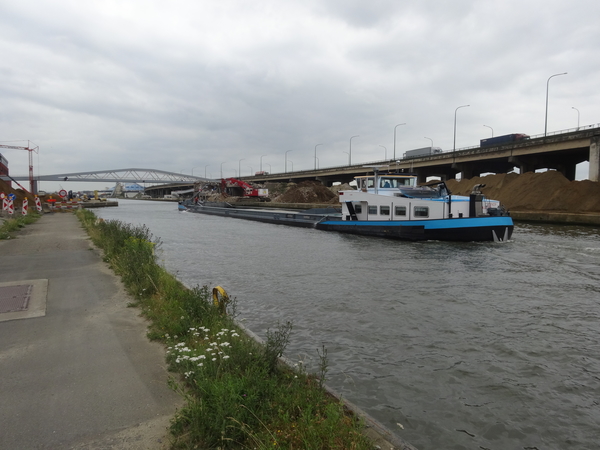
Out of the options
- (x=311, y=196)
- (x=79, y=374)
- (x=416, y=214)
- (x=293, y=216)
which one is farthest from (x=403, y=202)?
(x=311, y=196)

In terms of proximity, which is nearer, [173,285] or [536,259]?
[173,285]

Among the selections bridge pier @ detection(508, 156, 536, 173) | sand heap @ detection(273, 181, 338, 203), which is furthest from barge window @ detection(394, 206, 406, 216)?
sand heap @ detection(273, 181, 338, 203)

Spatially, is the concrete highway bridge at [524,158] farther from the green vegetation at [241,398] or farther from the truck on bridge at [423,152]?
the green vegetation at [241,398]

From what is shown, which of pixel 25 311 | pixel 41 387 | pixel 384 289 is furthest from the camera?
pixel 384 289

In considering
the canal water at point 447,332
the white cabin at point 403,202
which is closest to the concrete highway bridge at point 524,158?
the white cabin at point 403,202

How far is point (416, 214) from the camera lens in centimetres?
2514

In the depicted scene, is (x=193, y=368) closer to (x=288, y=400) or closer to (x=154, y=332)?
(x=288, y=400)

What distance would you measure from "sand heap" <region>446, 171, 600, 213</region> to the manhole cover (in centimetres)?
4128

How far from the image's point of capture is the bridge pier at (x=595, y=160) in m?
37.5

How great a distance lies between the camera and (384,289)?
12.3 m

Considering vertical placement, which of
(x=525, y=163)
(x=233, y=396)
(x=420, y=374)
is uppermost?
(x=525, y=163)

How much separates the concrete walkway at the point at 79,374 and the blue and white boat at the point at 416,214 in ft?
61.9

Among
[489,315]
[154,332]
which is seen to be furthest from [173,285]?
[489,315]

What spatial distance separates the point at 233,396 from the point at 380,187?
1031 inches
